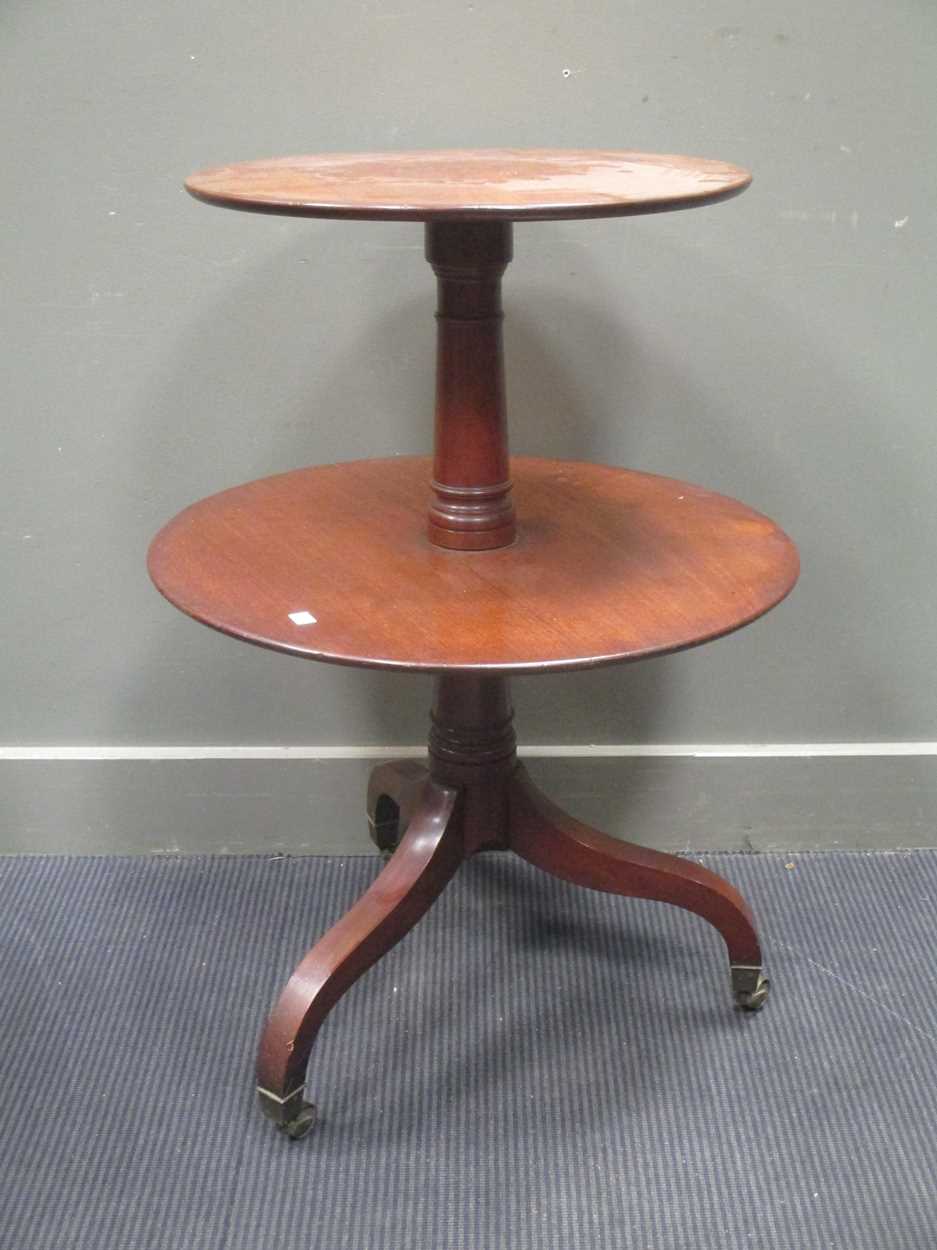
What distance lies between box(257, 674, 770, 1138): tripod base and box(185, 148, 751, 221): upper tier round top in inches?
19.0

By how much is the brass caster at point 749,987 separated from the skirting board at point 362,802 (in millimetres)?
295

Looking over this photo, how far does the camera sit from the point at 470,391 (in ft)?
3.50

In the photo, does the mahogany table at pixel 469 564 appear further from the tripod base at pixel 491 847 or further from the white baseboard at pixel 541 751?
the white baseboard at pixel 541 751

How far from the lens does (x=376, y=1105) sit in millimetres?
1227

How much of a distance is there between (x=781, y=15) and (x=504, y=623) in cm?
73

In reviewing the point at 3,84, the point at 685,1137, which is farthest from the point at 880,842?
the point at 3,84

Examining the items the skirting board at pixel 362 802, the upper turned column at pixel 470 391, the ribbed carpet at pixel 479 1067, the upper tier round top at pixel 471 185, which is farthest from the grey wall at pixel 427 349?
the upper turned column at pixel 470 391

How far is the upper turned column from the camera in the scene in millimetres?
1021

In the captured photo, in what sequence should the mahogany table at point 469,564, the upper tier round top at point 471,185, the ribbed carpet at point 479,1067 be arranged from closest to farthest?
the upper tier round top at point 471,185 < the mahogany table at point 469,564 < the ribbed carpet at point 479,1067

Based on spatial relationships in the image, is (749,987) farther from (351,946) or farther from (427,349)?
(427,349)

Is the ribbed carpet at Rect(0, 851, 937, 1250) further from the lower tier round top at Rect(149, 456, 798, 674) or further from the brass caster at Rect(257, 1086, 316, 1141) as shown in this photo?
the lower tier round top at Rect(149, 456, 798, 674)

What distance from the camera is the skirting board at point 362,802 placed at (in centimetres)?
157

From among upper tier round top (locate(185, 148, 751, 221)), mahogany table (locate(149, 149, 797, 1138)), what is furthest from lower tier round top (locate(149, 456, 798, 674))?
upper tier round top (locate(185, 148, 751, 221))

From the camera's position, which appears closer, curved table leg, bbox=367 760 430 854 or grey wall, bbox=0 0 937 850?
grey wall, bbox=0 0 937 850
